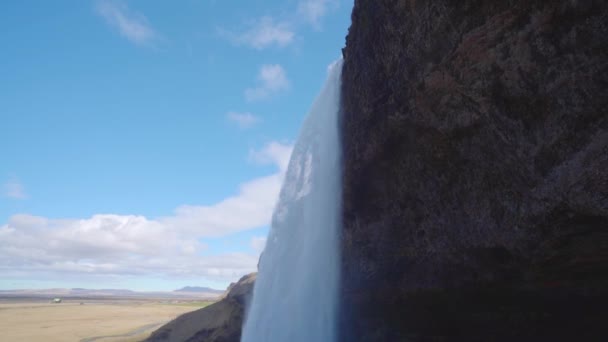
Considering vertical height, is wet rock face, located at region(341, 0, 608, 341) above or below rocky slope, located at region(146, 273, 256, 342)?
above

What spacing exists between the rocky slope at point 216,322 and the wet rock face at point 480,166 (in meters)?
13.9

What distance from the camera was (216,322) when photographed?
88.5 ft

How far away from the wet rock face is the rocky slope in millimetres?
13930

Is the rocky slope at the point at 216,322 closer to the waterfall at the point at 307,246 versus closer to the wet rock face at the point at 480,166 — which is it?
the waterfall at the point at 307,246

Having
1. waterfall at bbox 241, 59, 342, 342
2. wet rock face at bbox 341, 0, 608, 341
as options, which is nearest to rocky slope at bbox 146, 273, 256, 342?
waterfall at bbox 241, 59, 342, 342

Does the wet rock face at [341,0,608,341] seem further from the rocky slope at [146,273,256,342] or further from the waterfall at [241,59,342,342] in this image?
the rocky slope at [146,273,256,342]

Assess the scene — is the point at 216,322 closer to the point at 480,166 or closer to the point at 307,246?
the point at 307,246

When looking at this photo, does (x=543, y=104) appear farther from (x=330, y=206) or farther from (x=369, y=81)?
(x=330, y=206)

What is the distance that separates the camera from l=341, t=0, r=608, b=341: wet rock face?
6199 mm

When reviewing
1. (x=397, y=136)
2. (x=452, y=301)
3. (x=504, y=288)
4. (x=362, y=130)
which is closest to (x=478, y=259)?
(x=504, y=288)

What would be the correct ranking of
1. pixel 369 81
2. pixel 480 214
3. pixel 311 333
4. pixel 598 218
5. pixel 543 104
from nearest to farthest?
1. pixel 598 218
2. pixel 543 104
3. pixel 480 214
4. pixel 369 81
5. pixel 311 333

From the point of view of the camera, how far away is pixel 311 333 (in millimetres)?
14344

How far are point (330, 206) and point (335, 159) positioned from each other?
5.46 ft

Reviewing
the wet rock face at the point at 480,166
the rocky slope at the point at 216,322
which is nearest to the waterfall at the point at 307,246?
the wet rock face at the point at 480,166
